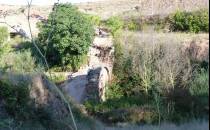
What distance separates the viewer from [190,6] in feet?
95.7

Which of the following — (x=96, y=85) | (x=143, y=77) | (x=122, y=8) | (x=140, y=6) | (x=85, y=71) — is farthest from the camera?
(x=122, y=8)

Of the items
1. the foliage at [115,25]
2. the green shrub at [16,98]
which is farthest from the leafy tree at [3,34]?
the green shrub at [16,98]

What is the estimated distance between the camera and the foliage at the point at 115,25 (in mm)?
28831

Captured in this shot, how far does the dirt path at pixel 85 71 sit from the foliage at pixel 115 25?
0.91 m

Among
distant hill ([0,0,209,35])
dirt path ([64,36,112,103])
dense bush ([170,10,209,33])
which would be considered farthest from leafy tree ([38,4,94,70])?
dense bush ([170,10,209,33])

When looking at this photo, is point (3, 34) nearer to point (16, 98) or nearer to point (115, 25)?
point (115, 25)

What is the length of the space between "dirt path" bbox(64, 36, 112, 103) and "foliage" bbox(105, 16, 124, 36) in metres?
0.91

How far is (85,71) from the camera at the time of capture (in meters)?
26.1

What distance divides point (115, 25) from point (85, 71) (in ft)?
15.9

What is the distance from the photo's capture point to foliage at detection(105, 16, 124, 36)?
28831mm

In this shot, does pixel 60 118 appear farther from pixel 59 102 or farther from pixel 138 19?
pixel 138 19

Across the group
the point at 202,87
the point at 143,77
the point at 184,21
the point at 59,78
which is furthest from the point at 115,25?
the point at 202,87

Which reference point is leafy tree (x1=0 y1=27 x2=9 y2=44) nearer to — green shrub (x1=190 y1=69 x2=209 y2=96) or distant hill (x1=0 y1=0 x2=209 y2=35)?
distant hill (x1=0 y1=0 x2=209 y2=35)

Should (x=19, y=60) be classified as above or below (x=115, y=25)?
below
